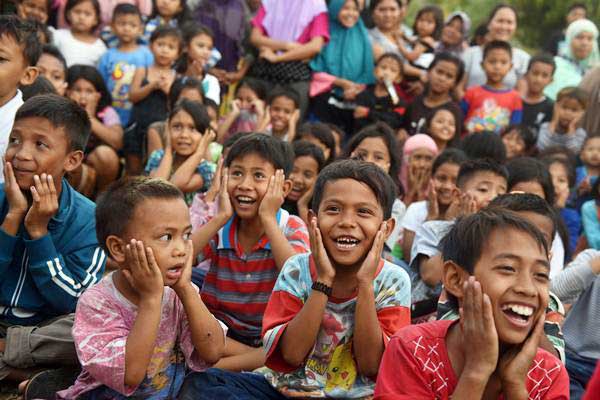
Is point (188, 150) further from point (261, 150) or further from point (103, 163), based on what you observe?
point (261, 150)

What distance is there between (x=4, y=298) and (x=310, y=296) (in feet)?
4.60

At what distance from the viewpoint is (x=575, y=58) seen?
8.43m

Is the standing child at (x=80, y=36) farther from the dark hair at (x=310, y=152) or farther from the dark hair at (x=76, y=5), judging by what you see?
the dark hair at (x=310, y=152)

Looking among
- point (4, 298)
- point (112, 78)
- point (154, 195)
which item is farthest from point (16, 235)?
point (112, 78)

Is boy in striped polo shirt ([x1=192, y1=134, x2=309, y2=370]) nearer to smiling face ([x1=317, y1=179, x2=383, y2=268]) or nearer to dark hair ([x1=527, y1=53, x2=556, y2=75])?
smiling face ([x1=317, y1=179, x2=383, y2=268])

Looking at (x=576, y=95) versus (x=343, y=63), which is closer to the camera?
(x=576, y=95)

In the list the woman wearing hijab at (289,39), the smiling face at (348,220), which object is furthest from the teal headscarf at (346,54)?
the smiling face at (348,220)

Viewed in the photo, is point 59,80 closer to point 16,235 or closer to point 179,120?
point 179,120

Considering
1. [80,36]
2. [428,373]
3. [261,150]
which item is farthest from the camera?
[80,36]

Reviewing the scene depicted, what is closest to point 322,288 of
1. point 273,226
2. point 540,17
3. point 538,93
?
point 273,226

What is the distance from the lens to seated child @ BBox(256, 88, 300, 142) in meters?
6.39

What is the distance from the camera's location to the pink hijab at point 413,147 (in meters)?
6.00

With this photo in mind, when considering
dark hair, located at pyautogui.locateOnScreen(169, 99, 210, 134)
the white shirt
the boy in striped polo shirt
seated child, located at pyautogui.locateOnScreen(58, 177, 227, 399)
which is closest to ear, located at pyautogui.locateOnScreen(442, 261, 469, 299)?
seated child, located at pyautogui.locateOnScreen(58, 177, 227, 399)

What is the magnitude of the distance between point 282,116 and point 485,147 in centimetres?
165
